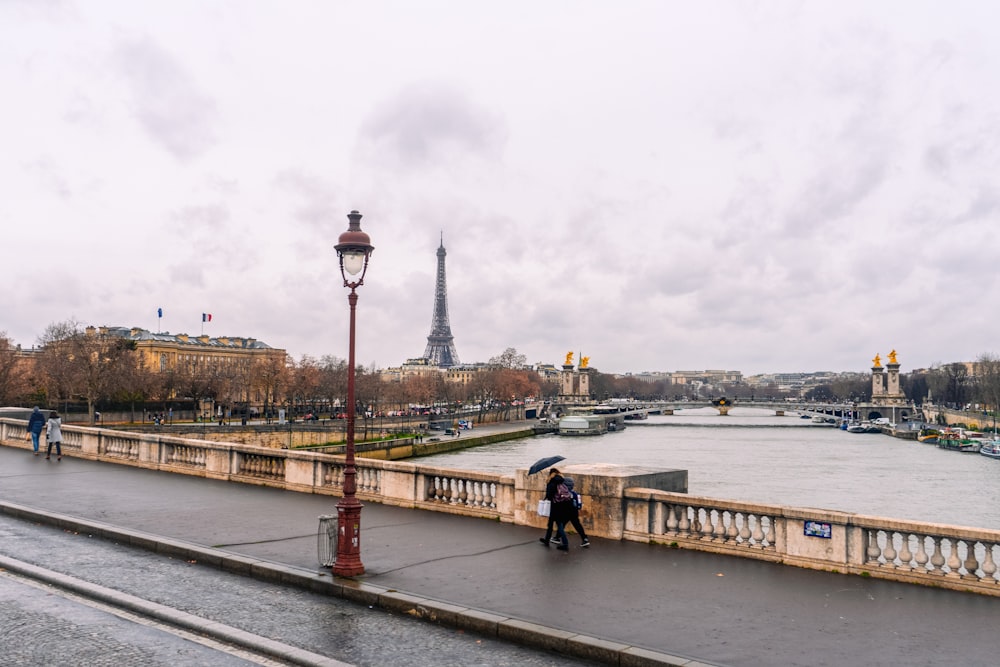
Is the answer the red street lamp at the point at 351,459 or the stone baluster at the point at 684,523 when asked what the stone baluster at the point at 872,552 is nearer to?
the stone baluster at the point at 684,523

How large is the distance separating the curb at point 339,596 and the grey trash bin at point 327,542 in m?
0.34

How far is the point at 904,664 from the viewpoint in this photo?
25.2ft

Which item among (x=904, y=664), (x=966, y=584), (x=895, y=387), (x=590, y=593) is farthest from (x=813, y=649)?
(x=895, y=387)

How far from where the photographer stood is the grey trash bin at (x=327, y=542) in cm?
1121

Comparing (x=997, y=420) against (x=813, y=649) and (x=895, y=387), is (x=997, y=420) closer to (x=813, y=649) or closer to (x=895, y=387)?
(x=895, y=387)

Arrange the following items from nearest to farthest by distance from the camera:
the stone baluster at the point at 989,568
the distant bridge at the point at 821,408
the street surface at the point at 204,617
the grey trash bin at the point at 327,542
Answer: the street surface at the point at 204,617 → the stone baluster at the point at 989,568 → the grey trash bin at the point at 327,542 → the distant bridge at the point at 821,408

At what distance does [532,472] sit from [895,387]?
18201cm

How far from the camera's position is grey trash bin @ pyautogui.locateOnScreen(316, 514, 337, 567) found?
11.2 m

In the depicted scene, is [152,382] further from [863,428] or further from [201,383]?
[863,428]

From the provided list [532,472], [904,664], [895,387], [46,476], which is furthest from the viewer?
[895,387]

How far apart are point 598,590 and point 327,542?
3.72m

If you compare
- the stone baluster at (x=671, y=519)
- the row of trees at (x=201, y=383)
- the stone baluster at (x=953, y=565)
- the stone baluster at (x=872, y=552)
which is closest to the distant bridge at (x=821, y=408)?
the row of trees at (x=201, y=383)

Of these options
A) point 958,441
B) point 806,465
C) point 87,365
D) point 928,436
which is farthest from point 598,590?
point 928,436

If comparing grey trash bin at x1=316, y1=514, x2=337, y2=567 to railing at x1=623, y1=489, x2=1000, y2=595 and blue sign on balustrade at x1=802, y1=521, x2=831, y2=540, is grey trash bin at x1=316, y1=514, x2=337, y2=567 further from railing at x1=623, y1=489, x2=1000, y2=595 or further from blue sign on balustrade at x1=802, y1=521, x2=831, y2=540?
blue sign on balustrade at x1=802, y1=521, x2=831, y2=540
